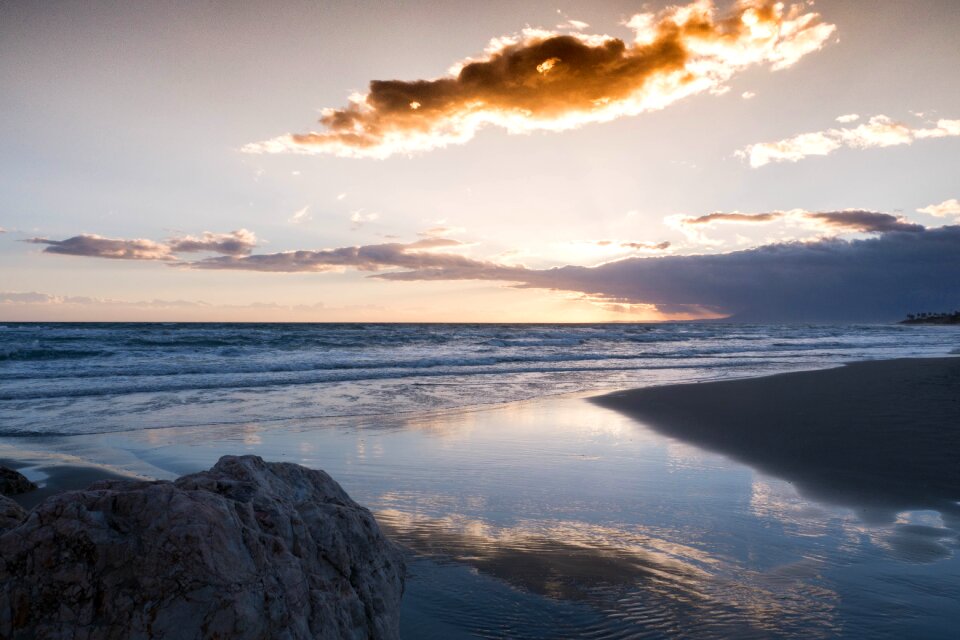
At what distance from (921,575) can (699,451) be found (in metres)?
4.06

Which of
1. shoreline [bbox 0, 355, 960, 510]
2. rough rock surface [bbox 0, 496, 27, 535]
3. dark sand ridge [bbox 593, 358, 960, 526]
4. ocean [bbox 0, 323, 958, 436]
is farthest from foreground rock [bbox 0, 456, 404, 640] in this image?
ocean [bbox 0, 323, 958, 436]

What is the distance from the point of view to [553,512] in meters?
5.20

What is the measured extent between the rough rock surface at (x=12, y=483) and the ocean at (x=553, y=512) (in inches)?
25.7

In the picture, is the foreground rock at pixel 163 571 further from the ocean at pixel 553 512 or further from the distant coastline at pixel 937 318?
the distant coastline at pixel 937 318

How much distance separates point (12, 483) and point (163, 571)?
5.05 m

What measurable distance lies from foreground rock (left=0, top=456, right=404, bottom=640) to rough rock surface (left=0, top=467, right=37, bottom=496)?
14.5ft

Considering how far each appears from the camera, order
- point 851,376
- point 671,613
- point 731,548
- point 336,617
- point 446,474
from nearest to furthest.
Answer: point 336,617
point 671,613
point 731,548
point 446,474
point 851,376

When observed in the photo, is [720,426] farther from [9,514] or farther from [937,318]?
[937,318]

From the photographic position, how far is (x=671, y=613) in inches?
134

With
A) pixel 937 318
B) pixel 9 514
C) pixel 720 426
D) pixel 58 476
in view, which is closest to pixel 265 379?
pixel 58 476

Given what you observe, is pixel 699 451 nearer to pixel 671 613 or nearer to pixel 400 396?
pixel 671 613

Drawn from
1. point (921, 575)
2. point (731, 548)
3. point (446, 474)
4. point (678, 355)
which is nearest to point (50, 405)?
point (446, 474)

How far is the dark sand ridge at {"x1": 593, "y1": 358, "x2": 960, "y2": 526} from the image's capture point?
20.2ft

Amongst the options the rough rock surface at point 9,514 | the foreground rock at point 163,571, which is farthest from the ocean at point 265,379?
the foreground rock at point 163,571
